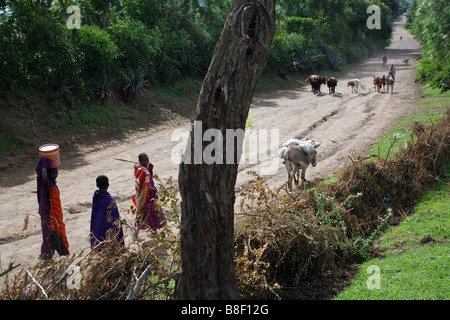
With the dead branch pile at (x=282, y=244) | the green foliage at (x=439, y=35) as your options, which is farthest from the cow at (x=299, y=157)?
the green foliage at (x=439, y=35)

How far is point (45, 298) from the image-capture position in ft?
12.7

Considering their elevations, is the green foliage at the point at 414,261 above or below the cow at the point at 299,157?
below

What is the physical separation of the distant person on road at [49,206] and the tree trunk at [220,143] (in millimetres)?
2979

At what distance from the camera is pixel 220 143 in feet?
12.5

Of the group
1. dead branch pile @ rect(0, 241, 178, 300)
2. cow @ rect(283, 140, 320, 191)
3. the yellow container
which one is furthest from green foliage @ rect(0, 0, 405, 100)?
dead branch pile @ rect(0, 241, 178, 300)

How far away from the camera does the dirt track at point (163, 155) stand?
24.7ft

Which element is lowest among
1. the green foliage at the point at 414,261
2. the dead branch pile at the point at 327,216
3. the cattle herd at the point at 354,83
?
the green foliage at the point at 414,261

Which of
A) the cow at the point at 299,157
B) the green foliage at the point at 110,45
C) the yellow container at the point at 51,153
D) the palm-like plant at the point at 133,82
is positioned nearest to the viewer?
the yellow container at the point at 51,153

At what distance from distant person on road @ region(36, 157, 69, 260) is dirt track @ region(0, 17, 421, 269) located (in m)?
0.29

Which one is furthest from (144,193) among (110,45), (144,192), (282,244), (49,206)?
(110,45)

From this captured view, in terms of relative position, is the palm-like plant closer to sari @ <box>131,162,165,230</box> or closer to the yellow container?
sari @ <box>131,162,165,230</box>

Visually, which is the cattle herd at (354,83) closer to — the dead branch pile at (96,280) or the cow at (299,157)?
the cow at (299,157)

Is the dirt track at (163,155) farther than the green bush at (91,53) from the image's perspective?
No
